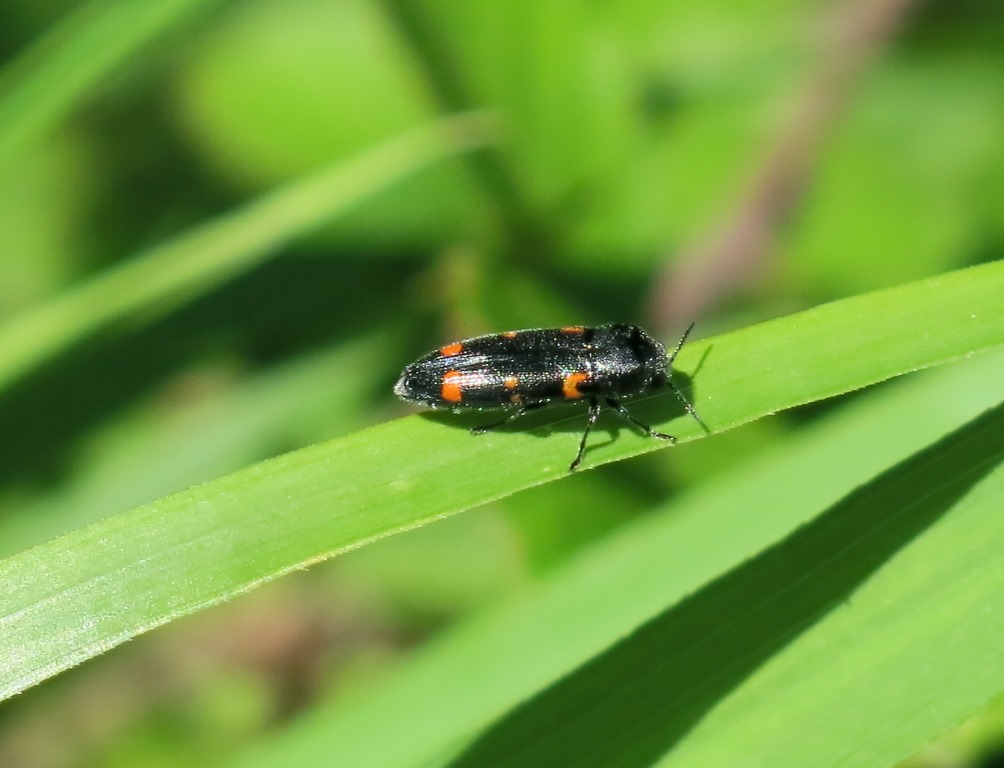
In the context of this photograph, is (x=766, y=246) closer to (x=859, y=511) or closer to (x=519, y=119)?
(x=519, y=119)

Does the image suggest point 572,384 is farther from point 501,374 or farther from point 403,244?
point 403,244

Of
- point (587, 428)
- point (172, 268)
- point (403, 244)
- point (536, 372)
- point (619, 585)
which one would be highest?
point (403, 244)

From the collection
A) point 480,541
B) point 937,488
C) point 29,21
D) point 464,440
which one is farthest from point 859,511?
point 29,21

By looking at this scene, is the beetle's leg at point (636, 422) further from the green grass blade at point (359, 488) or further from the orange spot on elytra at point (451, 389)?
the orange spot on elytra at point (451, 389)

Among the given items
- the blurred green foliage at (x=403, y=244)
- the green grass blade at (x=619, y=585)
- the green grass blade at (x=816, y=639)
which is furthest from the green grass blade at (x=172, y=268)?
the green grass blade at (x=816, y=639)

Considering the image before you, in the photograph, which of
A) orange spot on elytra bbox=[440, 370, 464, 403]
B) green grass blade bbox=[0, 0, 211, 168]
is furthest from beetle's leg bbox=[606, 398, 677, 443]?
green grass blade bbox=[0, 0, 211, 168]

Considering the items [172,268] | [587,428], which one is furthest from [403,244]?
[587,428]

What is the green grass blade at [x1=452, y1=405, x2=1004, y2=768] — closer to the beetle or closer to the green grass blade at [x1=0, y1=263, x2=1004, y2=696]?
the green grass blade at [x1=0, y1=263, x2=1004, y2=696]

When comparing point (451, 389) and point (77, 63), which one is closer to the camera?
point (451, 389)
